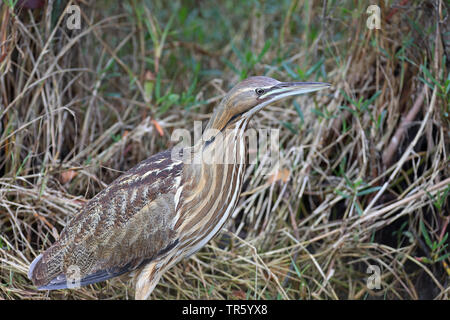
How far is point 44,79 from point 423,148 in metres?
1.59

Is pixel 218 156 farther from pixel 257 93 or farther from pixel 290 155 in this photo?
pixel 290 155

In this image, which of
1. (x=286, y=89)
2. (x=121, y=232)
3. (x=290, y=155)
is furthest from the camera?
(x=290, y=155)

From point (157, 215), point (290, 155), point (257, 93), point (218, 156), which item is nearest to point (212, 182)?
point (218, 156)

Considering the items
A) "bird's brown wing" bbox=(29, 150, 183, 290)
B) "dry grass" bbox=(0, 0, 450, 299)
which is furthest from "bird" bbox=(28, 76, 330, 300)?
"dry grass" bbox=(0, 0, 450, 299)

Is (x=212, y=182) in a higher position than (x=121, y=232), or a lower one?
higher

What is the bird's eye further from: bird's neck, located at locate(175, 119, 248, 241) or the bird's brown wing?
the bird's brown wing

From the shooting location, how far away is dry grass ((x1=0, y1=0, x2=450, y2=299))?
240 centimetres

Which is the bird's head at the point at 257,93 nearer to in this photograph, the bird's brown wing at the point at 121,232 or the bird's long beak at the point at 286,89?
the bird's long beak at the point at 286,89

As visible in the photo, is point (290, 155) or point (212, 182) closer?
point (212, 182)

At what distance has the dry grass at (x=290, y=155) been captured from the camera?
240 centimetres

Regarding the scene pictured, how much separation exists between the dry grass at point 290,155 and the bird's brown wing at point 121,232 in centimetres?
15

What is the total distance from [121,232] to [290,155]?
1.04 meters

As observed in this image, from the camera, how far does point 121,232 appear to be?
6.48 feet

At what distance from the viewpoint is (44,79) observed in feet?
8.43
